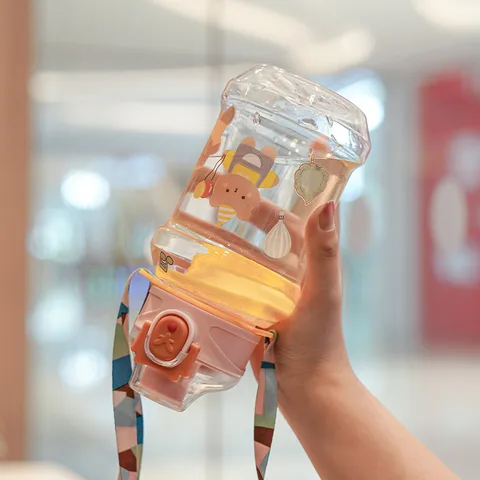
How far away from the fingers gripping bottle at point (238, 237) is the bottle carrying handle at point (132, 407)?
4 cm

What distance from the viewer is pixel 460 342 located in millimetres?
3057

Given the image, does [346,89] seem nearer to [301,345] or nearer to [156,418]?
[156,418]

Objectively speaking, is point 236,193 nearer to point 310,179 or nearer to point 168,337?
point 310,179

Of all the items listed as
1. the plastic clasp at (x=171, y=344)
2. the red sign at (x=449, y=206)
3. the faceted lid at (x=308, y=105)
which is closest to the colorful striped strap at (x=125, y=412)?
the plastic clasp at (x=171, y=344)

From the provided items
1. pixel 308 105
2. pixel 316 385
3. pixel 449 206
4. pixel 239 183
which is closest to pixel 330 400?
pixel 316 385

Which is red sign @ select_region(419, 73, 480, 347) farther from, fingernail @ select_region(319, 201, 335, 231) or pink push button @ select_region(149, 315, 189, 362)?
pink push button @ select_region(149, 315, 189, 362)

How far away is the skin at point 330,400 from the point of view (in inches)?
34.0

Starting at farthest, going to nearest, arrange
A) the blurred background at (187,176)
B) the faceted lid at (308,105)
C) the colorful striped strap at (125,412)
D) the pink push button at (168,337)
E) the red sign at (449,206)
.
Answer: the red sign at (449,206)
the blurred background at (187,176)
the faceted lid at (308,105)
the colorful striped strap at (125,412)
the pink push button at (168,337)

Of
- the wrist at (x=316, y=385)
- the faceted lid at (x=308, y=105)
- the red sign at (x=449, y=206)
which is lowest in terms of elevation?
the red sign at (x=449, y=206)

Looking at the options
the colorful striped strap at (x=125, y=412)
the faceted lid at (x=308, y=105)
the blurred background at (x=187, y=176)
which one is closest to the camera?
the colorful striped strap at (x=125, y=412)

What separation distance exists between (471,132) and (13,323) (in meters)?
1.87

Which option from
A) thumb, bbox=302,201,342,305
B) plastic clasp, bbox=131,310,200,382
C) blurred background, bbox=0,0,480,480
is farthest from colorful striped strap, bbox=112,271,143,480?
blurred background, bbox=0,0,480,480

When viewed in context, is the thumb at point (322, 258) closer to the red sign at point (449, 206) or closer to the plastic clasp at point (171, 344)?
the plastic clasp at point (171, 344)

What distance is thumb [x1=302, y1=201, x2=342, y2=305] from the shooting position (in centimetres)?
84
